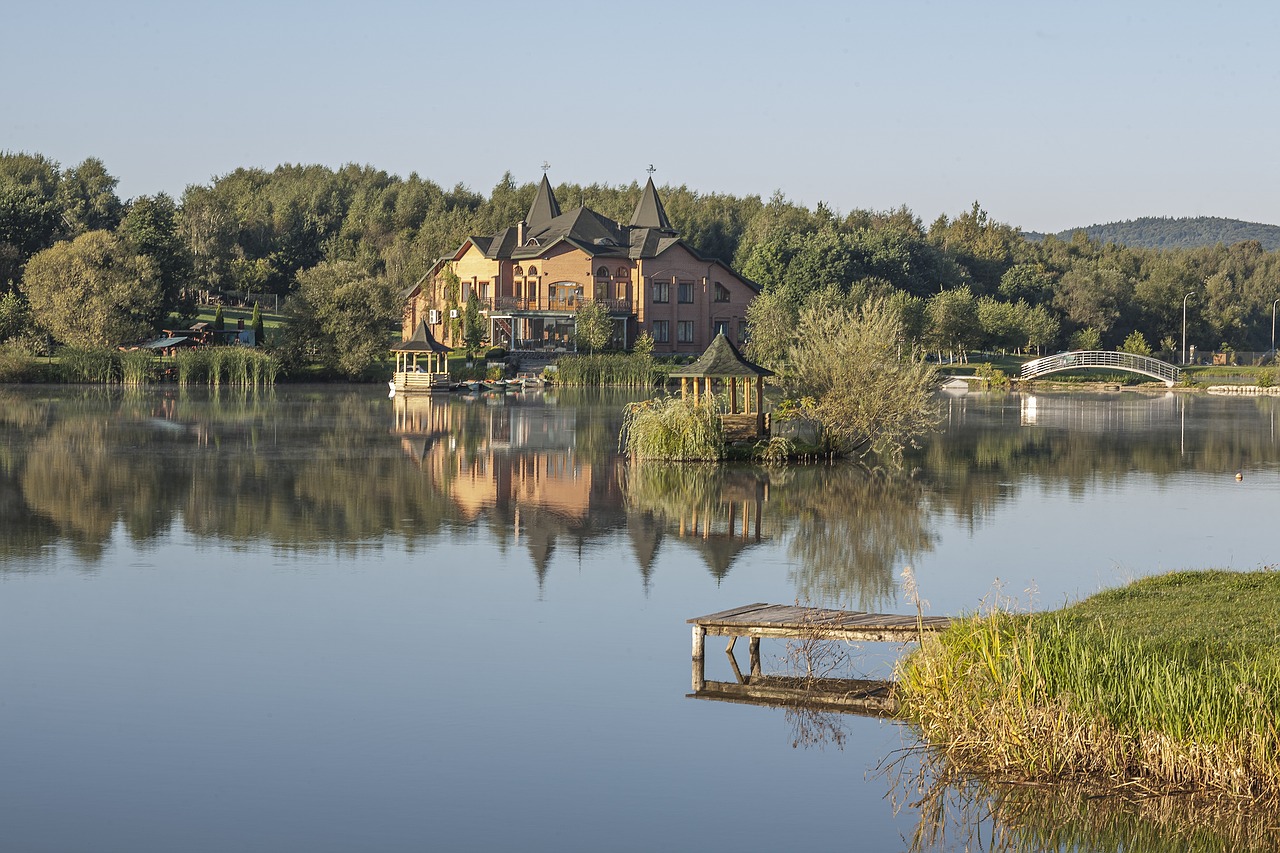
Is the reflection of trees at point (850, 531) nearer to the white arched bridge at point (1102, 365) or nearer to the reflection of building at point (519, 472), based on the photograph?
the reflection of building at point (519, 472)

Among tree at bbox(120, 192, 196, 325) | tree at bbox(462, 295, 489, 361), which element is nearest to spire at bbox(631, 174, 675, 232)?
tree at bbox(462, 295, 489, 361)

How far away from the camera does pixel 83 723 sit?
11617mm

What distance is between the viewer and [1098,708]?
9945 mm

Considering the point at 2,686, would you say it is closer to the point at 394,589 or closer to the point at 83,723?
the point at 83,723

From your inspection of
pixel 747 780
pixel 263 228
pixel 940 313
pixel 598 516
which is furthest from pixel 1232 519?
pixel 263 228

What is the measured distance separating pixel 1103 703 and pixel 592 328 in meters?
69.3

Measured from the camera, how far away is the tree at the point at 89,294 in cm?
6812

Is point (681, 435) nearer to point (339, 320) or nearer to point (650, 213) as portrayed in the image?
point (339, 320)

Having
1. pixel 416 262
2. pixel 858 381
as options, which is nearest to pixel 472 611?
pixel 858 381

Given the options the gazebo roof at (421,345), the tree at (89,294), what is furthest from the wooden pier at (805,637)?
the tree at (89,294)

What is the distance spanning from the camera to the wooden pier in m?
12.0

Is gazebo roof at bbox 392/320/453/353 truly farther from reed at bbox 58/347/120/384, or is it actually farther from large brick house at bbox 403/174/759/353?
large brick house at bbox 403/174/759/353

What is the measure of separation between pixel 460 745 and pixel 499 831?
1708 millimetres

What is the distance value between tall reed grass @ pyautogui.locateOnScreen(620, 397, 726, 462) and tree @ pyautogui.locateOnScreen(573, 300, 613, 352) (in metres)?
46.9
